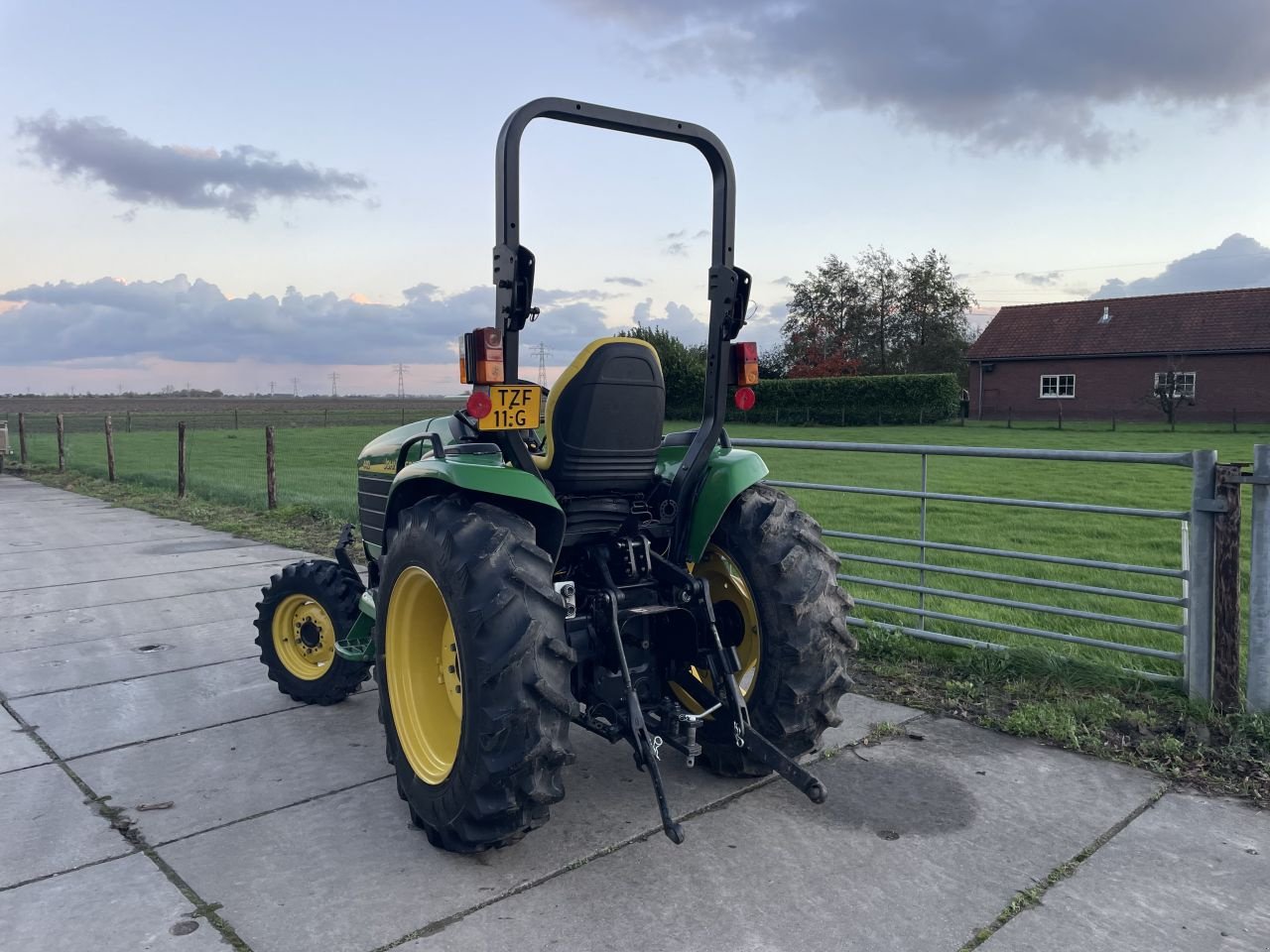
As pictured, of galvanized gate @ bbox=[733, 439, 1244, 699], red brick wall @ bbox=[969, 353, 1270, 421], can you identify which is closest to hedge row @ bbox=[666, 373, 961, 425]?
red brick wall @ bbox=[969, 353, 1270, 421]

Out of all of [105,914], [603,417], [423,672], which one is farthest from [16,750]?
[603,417]

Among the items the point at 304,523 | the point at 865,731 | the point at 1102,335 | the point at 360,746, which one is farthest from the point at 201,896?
the point at 1102,335

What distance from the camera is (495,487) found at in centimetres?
312

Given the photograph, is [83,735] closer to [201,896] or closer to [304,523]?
[201,896]

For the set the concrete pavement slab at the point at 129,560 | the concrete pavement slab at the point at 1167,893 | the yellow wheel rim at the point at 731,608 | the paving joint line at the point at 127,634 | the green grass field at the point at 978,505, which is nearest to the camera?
the concrete pavement slab at the point at 1167,893

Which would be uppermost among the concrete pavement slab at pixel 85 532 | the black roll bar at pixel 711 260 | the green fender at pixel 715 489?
the black roll bar at pixel 711 260

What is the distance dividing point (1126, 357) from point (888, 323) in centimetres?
1756

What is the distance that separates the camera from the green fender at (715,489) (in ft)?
12.0

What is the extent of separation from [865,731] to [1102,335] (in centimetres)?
3977

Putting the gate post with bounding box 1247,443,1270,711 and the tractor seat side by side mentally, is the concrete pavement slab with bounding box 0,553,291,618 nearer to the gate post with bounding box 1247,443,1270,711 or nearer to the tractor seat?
the tractor seat

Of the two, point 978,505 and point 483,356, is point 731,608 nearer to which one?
point 483,356

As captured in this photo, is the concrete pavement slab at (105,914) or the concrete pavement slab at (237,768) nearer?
the concrete pavement slab at (105,914)

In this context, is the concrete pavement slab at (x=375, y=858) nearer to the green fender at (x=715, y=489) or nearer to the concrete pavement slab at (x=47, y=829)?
the concrete pavement slab at (x=47, y=829)

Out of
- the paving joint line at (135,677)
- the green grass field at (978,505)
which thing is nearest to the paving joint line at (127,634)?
the paving joint line at (135,677)
